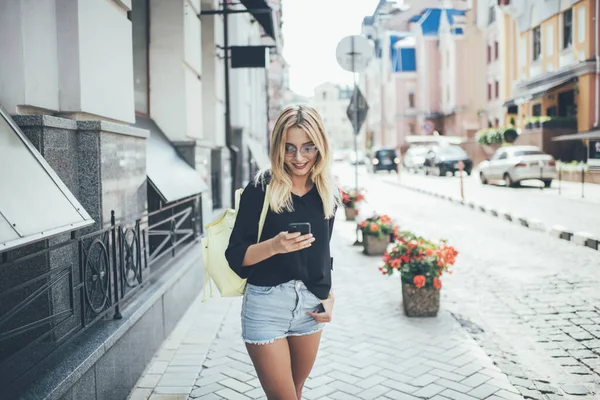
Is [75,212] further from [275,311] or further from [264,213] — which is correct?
[275,311]

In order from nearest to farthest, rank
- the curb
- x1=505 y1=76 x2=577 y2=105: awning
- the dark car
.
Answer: the curb
x1=505 y1=76 x2=577 y2=105: awning
the dark car

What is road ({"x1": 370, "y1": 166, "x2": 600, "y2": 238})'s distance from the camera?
12434mm

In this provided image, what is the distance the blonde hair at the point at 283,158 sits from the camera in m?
2.76

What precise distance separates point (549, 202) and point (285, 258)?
15.3 m

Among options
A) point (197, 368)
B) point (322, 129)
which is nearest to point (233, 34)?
point (197, 368)

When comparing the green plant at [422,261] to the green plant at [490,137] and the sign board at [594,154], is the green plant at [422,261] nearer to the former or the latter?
the sign board at [594,154]

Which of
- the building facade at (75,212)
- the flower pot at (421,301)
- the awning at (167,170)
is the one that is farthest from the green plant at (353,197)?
the building facade at (75,212)

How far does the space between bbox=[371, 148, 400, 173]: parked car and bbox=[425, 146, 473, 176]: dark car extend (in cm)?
602

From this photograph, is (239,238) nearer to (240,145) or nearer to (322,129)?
(322,129)

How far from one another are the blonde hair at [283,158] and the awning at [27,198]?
1.12 metres

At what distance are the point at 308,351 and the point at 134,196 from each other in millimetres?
2786

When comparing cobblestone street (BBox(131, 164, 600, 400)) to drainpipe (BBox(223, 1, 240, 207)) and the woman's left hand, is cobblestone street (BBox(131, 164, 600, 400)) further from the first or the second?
drainpipe (BBox(223, 1, 240, 207))

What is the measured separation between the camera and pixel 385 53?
70.3 metres

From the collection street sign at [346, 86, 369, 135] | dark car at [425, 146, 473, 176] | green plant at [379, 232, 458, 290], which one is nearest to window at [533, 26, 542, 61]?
dark car at [425, 146, 473, 176]
